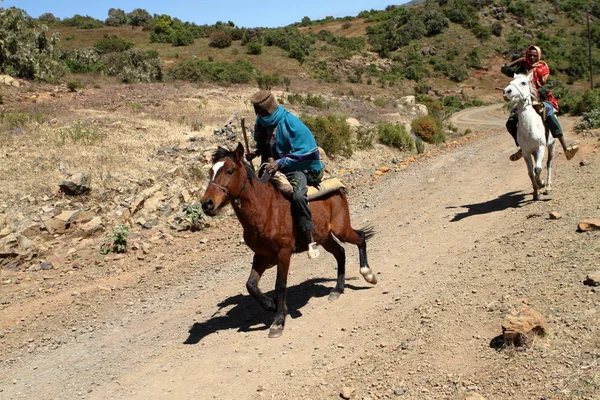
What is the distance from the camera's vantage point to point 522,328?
4734 millimetres

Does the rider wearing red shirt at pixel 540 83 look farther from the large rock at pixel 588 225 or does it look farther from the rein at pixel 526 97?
the large rock at pixel 588 225

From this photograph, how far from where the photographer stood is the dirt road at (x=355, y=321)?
4793 millimetres

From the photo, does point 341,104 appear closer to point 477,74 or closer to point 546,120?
point 546,120

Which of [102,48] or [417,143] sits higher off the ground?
[102,48]

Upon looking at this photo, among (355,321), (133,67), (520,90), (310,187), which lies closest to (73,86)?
(133,67)

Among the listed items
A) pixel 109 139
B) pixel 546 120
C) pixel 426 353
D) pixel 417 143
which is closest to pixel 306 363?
pixel 426 353

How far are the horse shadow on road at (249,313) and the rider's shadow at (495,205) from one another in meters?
3.67

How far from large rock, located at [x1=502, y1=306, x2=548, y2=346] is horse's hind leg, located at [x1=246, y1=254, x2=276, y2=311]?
9.44 ft

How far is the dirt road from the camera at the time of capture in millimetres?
4793

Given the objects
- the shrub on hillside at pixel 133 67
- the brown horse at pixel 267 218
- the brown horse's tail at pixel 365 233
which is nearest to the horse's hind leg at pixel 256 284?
the brown horse at pixel 267 218

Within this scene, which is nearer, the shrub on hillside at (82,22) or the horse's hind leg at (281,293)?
the horse's hind leg at (281,293)

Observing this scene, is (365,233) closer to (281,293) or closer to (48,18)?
(281,293)

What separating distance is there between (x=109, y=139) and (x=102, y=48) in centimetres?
3913

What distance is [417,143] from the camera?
20.5 m
